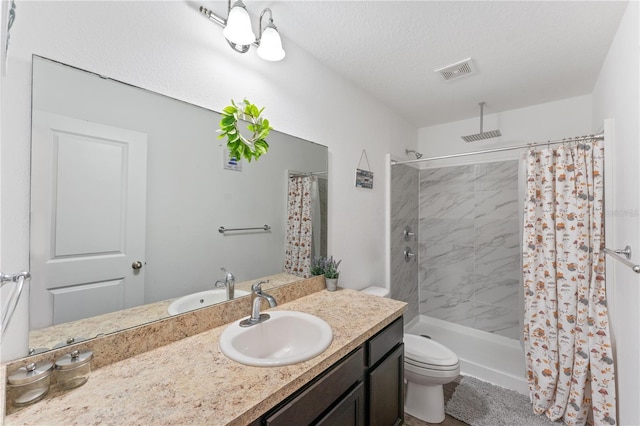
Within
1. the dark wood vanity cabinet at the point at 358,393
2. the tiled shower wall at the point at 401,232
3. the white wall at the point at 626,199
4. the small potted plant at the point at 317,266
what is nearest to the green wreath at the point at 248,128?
the small potted plant at the point at 317,266

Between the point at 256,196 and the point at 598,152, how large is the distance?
2148 millimetres

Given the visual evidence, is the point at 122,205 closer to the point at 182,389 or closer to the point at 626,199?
the point at 182,389

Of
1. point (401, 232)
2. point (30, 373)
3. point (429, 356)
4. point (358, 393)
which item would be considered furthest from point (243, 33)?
point (401, 232)

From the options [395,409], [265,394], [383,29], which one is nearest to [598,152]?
[383,29]

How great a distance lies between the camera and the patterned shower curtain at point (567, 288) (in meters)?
1.66

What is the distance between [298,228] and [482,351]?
2.30 m

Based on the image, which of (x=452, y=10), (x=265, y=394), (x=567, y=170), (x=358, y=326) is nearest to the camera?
(x=265, y=394)

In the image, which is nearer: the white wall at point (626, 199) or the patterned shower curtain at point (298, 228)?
the white wall at point (626, 199)

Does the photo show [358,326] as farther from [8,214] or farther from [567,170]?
[567,170]

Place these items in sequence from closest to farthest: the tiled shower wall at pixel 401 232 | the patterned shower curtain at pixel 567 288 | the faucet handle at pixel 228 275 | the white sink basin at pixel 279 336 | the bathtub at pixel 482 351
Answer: the white sink basin at pixel 279 336, the faucet handle at pixel 228 275, the patterned shower curtain at pixel 567 288, the bathtub at pixel 482 351, the tiled shower wall at pixel 401 232

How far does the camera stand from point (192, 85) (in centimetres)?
124

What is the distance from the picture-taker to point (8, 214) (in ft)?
2.64

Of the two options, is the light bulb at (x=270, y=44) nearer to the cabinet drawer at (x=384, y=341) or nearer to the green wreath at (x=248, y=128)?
the green wreath at (x=248, y=128)

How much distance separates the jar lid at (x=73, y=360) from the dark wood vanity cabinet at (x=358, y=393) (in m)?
0.56
